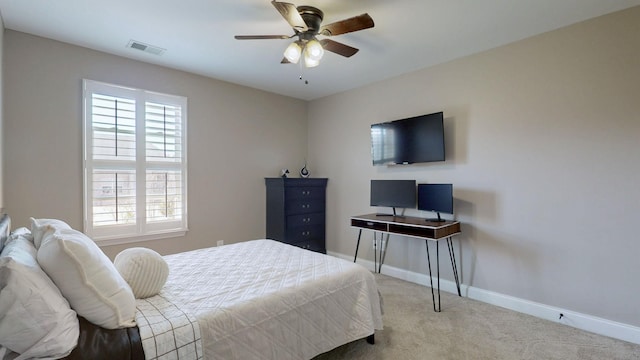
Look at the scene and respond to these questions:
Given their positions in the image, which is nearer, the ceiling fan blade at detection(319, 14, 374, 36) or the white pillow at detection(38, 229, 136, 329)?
the white pillow at detection(38, 229, 136, 329)

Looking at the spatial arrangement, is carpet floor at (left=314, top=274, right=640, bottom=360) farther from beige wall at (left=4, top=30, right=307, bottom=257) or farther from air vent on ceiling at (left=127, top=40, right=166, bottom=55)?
air vent on ceiling at (left=127, top=40, right=166, bottom=55)

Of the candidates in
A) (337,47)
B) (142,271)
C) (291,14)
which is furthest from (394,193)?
(142,271)

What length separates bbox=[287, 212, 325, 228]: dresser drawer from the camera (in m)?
4.34

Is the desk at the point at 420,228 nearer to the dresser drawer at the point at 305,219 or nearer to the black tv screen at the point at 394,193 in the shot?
the black tv screen at the point at 394,193

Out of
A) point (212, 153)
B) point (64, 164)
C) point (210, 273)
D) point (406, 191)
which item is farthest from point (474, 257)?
point (64, 164)

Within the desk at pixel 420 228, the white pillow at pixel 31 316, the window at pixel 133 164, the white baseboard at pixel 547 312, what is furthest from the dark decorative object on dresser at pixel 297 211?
the white pillow at pixel 31 316

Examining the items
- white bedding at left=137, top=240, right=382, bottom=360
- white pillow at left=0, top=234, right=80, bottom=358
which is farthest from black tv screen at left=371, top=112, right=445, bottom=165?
white pillow at left=0, top=234, right=80, bottom=358

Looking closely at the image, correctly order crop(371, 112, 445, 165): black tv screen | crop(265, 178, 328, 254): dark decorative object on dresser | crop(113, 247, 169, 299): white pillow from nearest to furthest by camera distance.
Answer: crop(113, 247, 169, 299): white pillow < crop(371, 112, 445, 165): black tv screen < crop(265, 178, 328, 254): dark decorative object on dresser

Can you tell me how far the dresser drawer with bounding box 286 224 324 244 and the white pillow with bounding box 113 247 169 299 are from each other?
262cm

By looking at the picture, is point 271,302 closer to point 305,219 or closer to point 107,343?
point 107,343

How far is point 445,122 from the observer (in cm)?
345

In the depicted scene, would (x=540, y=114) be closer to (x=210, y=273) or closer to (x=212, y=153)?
(x=210, y=273)

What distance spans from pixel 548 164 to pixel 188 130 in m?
3.94

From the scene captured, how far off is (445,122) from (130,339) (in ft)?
11.1
